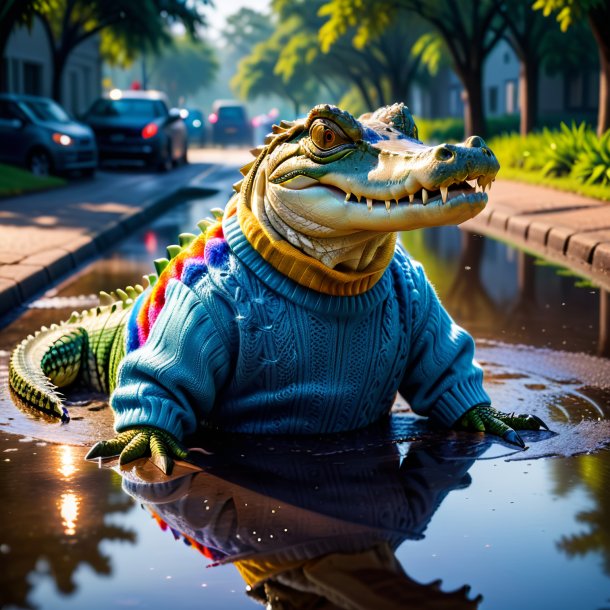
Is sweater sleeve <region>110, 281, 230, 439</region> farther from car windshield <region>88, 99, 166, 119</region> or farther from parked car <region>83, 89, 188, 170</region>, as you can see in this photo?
car windshield <region>88, 99, 166, 119</region>

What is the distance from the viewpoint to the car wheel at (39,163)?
2333 cm

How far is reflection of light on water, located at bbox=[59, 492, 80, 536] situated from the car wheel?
19516mm

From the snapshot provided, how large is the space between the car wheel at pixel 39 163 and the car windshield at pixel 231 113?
35238 mm

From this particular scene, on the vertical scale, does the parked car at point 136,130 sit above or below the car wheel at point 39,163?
above

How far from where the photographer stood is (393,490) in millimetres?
4527

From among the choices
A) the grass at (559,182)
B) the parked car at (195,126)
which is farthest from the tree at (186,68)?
the grass at (559,182)

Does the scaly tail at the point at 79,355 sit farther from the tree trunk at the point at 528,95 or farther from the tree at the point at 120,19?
the tree at the point at 120,19

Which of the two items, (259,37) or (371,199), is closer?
(371,199)

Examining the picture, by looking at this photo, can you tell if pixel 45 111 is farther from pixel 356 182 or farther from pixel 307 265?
pixel 356 182

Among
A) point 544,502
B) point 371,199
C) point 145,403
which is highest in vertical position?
point 371,199

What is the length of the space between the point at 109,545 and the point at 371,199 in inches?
62.2

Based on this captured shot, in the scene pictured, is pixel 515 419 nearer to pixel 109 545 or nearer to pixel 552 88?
pixel 109 545

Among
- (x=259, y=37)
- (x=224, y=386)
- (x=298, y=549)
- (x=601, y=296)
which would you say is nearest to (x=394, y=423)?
(x=224, y=386)

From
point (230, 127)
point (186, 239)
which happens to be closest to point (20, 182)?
point (186, 239)
